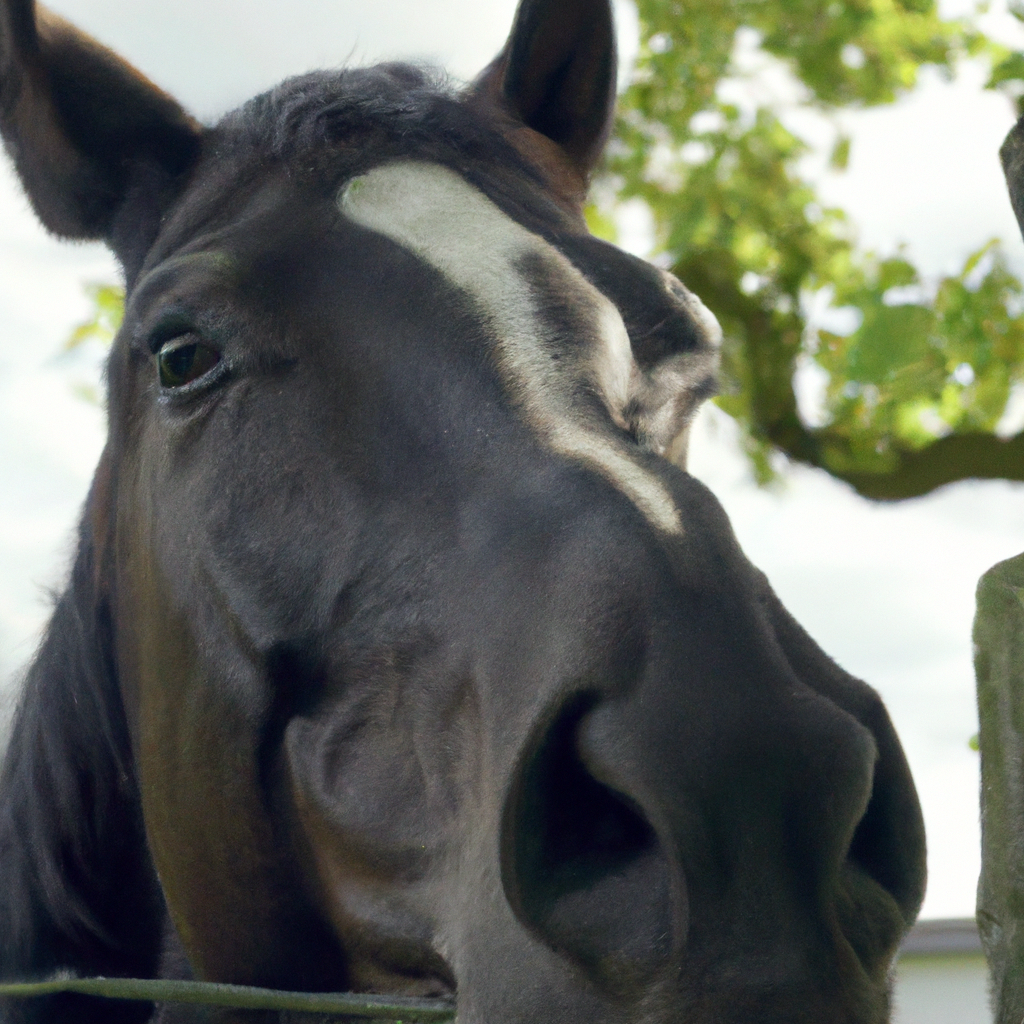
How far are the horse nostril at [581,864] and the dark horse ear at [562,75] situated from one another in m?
1.98

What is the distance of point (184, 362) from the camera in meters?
2.26

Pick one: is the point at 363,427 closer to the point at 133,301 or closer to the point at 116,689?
the point at 133,301

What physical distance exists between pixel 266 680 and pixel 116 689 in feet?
2.72

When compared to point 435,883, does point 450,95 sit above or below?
above

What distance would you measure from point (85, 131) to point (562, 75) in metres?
1.24

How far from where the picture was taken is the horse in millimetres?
1354

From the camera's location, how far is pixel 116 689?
106 inches

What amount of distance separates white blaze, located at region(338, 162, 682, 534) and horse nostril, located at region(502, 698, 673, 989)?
14.2 inches

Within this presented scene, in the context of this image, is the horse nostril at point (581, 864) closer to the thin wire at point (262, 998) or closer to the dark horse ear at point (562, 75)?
the thin wire at point (262, 998)

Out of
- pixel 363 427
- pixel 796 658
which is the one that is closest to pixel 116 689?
pixel 363 427

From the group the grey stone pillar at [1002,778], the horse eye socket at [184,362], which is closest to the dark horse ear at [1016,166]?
the grey stone pillar at [1002,778]

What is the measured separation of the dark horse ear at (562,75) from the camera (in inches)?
113

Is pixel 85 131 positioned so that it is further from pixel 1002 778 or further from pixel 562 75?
pixel 1002 778

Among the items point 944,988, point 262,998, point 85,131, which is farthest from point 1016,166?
point 944,988
